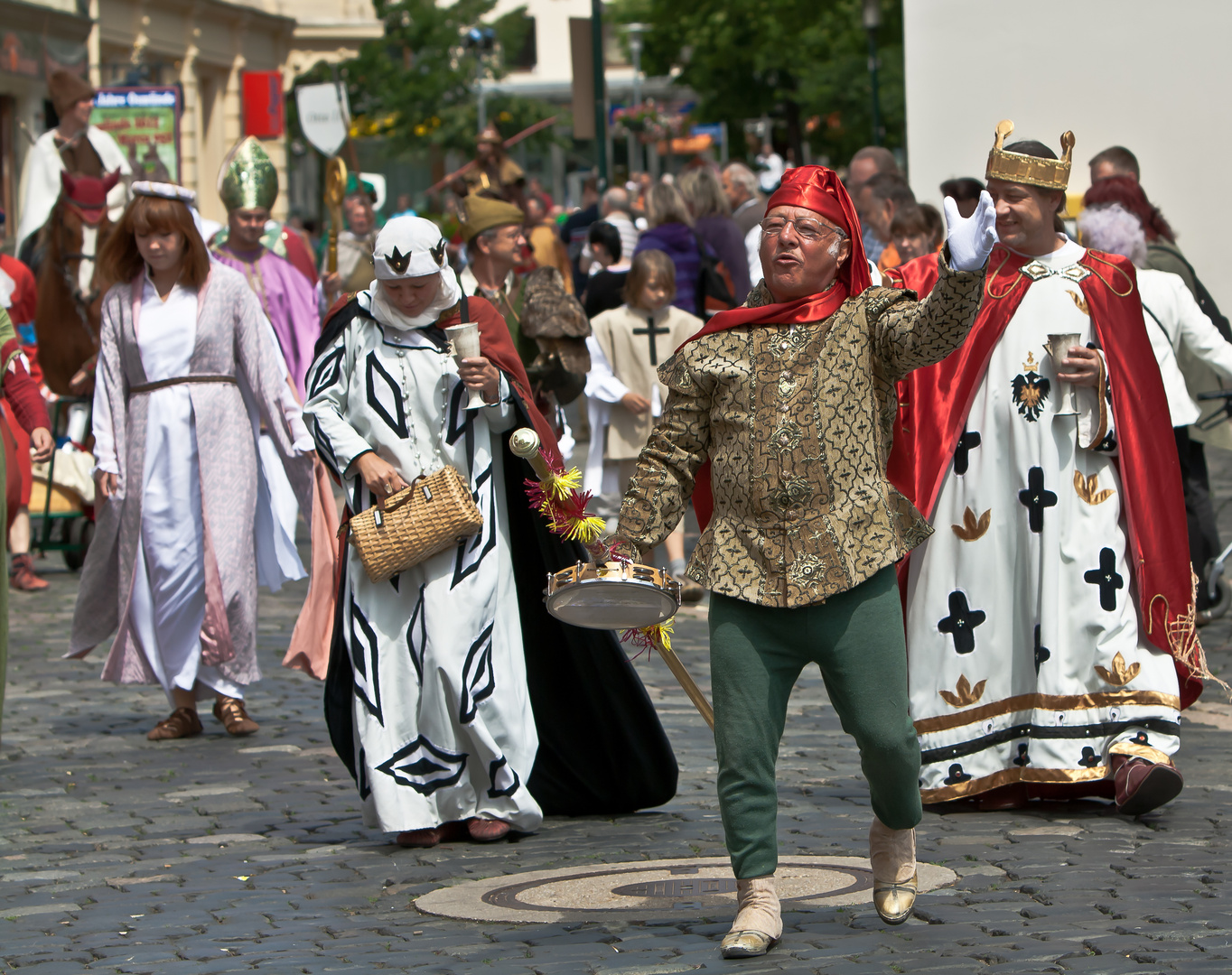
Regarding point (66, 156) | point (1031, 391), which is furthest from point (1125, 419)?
point (66, 156)

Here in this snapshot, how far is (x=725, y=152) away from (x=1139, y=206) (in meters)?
41.6

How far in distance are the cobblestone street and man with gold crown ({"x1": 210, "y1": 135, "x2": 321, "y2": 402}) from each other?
3078 mm

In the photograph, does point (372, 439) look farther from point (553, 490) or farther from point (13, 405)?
point (13, 405)

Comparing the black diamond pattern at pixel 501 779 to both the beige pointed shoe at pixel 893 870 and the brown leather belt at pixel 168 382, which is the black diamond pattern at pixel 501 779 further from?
the brown leather belt at pixel 168 382

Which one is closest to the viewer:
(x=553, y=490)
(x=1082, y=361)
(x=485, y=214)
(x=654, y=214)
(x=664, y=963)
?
(x=664, y=963)

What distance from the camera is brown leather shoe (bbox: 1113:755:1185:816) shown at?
583 centimetres

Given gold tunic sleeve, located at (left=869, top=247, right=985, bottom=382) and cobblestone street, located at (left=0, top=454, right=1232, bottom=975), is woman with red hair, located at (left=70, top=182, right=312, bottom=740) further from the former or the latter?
gold tunic sleeve, located at (left=869, top=247, right=985, bottom=382)

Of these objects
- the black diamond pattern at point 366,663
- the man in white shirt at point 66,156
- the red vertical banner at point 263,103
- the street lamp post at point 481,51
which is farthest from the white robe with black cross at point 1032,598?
the street lamp post at point 481,51

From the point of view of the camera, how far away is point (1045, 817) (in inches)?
244

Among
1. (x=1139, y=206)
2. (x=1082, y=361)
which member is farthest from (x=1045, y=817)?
(x=1139, y=206)

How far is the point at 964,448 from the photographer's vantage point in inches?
252

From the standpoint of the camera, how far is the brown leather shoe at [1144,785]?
5828mm

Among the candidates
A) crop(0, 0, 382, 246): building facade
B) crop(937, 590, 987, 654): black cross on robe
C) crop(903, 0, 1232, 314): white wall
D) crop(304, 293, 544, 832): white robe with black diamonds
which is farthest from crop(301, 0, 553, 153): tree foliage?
crop(937, 590, 987, 654): black cross on robe

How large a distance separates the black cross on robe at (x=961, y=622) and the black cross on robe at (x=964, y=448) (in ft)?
1.30
